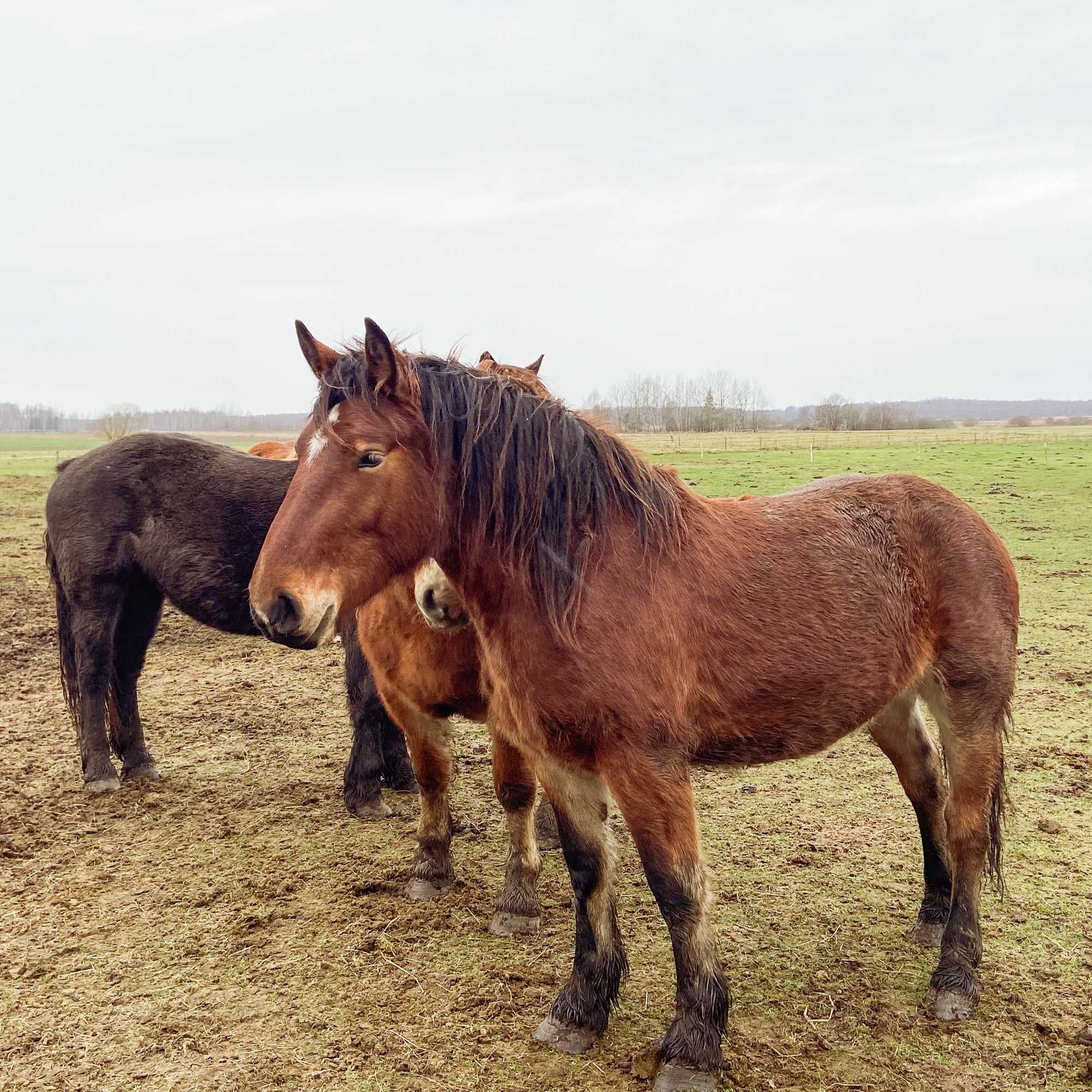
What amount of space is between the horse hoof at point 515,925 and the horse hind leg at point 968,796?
1.51m

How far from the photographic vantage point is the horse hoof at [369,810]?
187 inches

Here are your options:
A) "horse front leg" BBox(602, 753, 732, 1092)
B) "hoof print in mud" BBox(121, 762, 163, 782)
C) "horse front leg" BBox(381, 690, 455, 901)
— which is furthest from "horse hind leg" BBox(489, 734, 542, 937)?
"hoof print in mud" BBox(121, 762, 163, 782)

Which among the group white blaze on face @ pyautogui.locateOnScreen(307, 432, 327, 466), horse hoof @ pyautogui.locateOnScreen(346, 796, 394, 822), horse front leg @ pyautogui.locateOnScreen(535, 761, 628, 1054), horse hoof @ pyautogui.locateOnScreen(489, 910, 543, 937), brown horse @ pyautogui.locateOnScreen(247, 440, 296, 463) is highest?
white blaze on face @ pyautogui.locateOnScreen(307, 432, 327, 466)

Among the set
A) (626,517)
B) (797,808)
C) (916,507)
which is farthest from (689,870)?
(797,808)

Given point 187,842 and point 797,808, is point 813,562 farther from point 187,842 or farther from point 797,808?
point 187,842

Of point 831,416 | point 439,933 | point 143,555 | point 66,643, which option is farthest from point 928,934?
point 831,416

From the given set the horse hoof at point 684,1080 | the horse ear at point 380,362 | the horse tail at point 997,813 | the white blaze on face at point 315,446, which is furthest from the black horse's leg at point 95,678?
the horse tail at point 997,813

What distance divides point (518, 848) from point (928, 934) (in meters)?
1.68

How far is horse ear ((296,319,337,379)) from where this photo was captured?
8.45 feet

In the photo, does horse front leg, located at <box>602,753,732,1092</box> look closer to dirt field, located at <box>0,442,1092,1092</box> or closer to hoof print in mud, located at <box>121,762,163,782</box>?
dirt field, located at <box>0,442,1092,1092</box>

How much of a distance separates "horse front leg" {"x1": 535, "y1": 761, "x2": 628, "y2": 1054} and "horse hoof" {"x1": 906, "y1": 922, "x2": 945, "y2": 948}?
1.29 meters

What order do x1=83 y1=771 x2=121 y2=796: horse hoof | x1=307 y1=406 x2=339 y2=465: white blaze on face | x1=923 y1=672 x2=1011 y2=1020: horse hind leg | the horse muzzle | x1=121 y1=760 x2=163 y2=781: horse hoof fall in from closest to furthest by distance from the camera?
the horse muzzle < x1=307 y1=406 x2=339 y2=465: white blaze on face < x1=923 y1=672 x2=1011 y2=1020: horse hind leg < x1=83 y1=771 x2=121 y2=796: horse hoof < x1=121 y1=760 x2=163 y2=781: horse hoof

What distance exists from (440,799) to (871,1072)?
79.3 inches

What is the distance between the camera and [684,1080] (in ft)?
8.40
